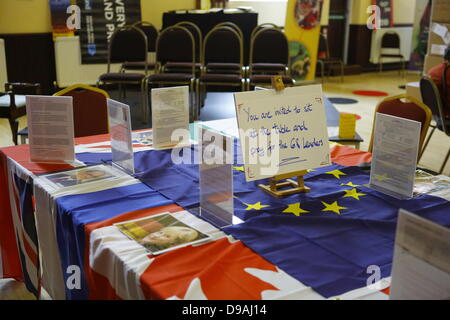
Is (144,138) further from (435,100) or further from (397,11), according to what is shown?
(397,11)

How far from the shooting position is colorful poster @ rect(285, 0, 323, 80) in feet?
24.9

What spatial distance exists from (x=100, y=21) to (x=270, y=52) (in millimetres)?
2444

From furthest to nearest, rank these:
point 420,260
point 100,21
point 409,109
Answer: point 100,21 < point 409,109 < point 420,260

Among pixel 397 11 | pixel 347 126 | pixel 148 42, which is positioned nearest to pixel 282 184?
pixel 347 126

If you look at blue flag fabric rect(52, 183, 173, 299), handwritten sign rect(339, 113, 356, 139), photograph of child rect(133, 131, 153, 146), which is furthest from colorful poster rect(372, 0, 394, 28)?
blue flag fabric rect(52, 183, 173, 299)

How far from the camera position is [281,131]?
172cm

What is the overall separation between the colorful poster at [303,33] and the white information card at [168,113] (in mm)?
5741

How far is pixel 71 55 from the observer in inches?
266

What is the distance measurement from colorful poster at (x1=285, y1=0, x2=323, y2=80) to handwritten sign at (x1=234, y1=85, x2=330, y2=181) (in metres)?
6.15

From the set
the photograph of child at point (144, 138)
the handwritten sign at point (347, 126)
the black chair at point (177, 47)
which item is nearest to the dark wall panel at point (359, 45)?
the black chair at point (177, 47)

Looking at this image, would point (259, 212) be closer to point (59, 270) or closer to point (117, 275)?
point (117, 275)

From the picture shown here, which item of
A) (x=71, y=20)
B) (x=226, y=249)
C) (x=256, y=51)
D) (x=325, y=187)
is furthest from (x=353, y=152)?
(x=71, y=20)

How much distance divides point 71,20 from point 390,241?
6.04m

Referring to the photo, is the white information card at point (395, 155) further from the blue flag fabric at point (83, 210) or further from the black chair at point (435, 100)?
the black chair at point (435, 100)
